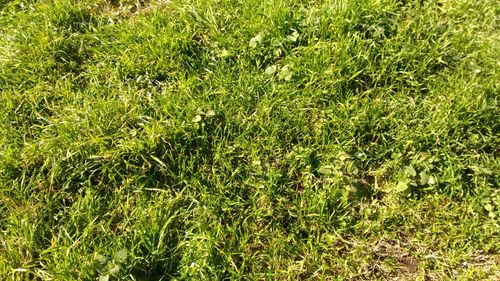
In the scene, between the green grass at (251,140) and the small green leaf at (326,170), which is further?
the small green leaf at (326,170)

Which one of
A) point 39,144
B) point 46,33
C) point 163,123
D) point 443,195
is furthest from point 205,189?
point 46,33

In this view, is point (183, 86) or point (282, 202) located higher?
point (183, 86)

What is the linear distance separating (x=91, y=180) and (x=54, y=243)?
0.45 meters

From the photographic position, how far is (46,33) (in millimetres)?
3365

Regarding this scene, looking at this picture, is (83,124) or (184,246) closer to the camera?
(184,246)

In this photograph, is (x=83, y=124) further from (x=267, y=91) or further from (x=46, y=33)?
(x=267, y=91)

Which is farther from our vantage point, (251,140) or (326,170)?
(251,140)

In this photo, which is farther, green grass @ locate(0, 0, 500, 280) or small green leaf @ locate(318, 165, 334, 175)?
small green leaf @ locate(318, 165, 334, 175)

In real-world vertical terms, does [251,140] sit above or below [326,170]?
above

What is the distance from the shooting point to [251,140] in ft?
9.57

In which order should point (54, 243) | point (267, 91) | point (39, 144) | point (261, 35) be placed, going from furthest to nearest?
point (261, 35), point (267, 91), point (39, 144), point (54, 243)

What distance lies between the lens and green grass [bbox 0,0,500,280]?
2518 millimetres

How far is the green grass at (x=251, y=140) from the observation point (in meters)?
2.52

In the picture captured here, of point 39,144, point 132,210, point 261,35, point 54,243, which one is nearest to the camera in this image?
point 54,243
